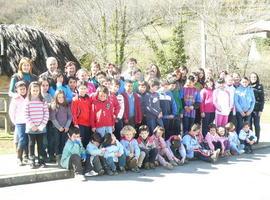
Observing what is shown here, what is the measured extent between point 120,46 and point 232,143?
59.9 ft

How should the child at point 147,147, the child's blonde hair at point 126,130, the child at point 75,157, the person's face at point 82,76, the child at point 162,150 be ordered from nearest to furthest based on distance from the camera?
the child at point 75,157, the child's blonde hair at point 126,130, the child at point 147,147, the person's face at point 82,76, the child at point 162,150

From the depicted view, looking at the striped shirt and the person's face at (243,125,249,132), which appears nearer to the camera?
the striped shirt

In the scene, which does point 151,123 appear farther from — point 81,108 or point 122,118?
point 81,108

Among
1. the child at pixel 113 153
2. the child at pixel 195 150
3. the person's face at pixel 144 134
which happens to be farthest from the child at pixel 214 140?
the child at pixel 113 153

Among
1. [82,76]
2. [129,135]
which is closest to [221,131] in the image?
[129,135]

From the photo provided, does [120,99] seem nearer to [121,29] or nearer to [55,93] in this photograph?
[55,93]

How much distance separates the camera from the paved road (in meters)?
6.66

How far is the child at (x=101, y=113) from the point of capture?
27.0ft

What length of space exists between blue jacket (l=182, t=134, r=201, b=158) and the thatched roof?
5.81 metres

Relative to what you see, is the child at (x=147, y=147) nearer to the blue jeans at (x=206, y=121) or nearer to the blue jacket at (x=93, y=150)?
the blue jacket at (x=93, y=150)

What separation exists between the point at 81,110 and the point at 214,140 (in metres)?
3.04

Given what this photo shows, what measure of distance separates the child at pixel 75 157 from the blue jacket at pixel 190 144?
2.24 meters

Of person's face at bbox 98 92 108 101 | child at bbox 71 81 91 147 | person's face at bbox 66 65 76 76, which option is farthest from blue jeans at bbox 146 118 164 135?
person's face at bbox 66 65 76 76

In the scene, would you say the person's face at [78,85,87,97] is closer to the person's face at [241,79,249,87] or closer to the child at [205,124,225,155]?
the child at [205,124,225,155]
